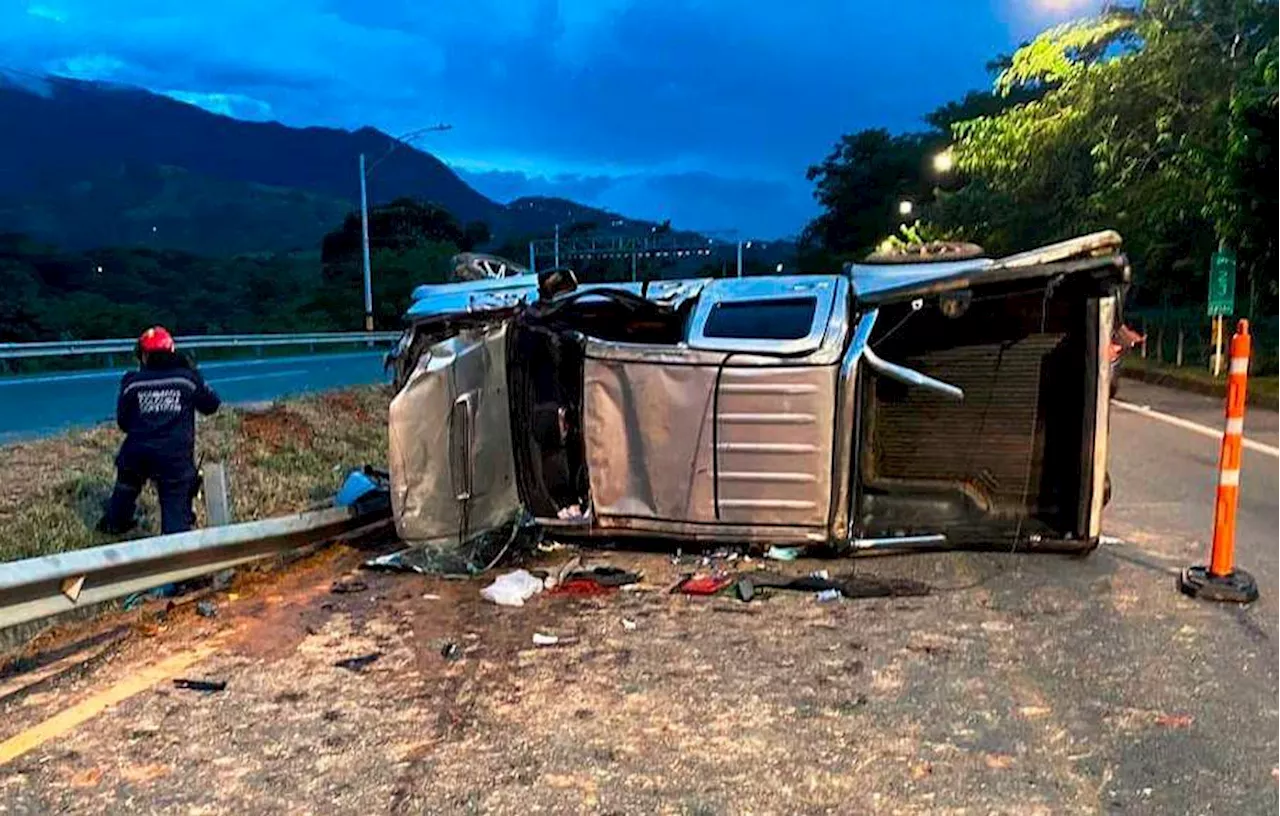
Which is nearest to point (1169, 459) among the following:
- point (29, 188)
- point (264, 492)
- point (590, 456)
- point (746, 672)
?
point (590, 456)

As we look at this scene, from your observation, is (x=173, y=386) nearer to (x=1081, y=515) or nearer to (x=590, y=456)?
(x=590, y=456)

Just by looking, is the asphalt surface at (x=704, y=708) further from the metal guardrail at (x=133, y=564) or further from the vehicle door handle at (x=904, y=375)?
the vehicle door handle at (x=904, y=375)

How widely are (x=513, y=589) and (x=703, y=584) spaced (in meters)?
0.98

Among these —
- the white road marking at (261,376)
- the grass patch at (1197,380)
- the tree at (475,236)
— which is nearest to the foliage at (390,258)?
the tree at (475,236)

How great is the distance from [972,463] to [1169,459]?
492 centimetres

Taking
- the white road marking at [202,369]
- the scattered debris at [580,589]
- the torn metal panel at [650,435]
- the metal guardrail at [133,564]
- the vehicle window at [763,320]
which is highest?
the vehicle window at [763,320]

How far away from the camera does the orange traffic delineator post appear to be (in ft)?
16.8

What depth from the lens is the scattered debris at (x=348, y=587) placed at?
219 inches

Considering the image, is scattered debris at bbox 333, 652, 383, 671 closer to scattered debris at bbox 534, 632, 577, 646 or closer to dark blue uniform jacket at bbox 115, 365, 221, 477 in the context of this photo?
scattered debris at bbox 534, 632, 577, 646

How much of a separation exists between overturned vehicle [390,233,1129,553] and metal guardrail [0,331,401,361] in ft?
28.1

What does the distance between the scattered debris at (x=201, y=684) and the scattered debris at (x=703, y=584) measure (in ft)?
7.46

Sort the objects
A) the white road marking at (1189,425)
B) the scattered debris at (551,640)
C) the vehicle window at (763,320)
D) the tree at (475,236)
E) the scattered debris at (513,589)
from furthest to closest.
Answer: the tree at (475,236) → the white road marking at (1189,425) → the vehicle window at (763,320) → the scattered debris at (513,589) → the scattered debris at (551,640)

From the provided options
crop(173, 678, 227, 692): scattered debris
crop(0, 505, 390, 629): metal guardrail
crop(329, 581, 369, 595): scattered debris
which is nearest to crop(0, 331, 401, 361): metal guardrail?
crop(0, 505, 390, 629): metal guardrail

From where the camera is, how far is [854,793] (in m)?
3.18
